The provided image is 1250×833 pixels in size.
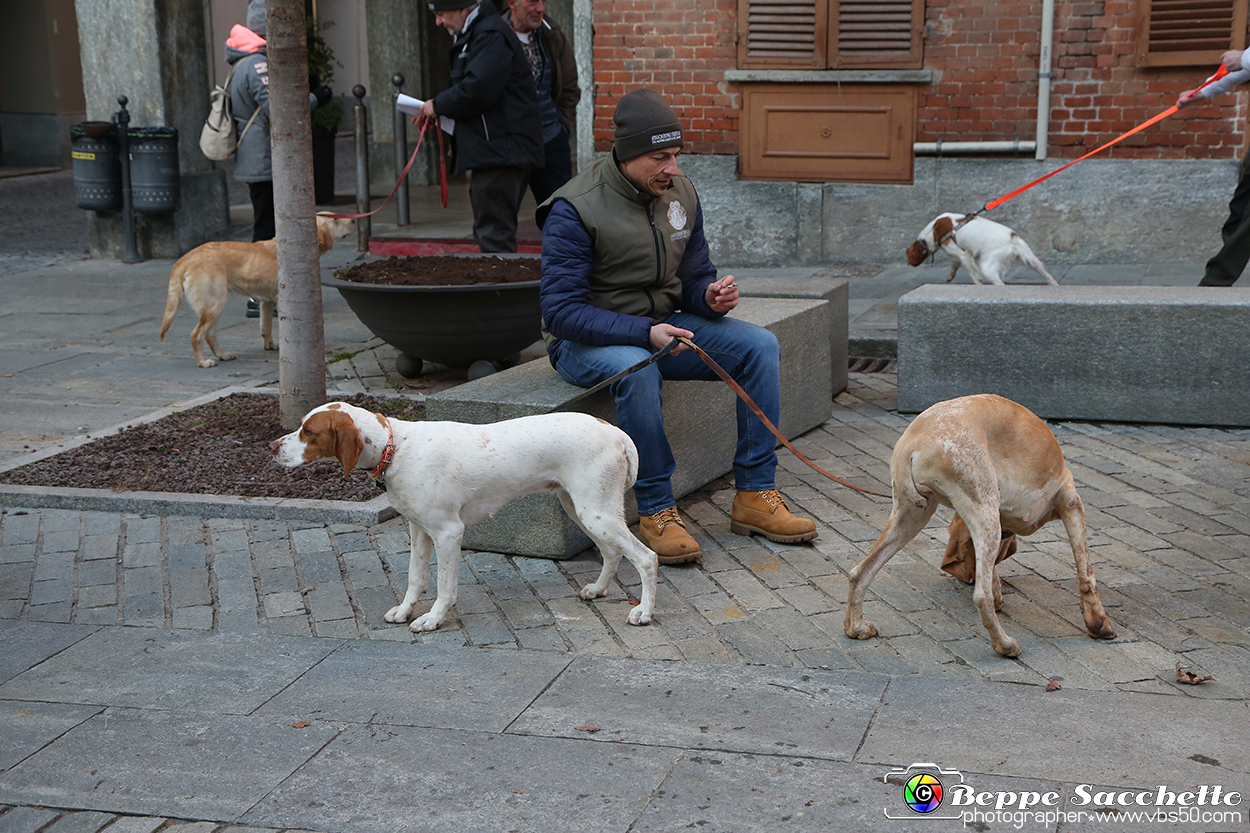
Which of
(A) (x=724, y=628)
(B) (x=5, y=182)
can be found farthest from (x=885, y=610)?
(B) (x=5, y=182)

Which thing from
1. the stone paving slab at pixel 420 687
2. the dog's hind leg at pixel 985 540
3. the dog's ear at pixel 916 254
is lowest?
the stone paving slab at pixel 420 687

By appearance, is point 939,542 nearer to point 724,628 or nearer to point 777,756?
point 724,628

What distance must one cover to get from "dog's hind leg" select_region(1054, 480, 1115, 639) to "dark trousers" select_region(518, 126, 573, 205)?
5.78 meters

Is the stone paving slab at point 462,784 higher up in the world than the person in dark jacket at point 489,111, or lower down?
lower down

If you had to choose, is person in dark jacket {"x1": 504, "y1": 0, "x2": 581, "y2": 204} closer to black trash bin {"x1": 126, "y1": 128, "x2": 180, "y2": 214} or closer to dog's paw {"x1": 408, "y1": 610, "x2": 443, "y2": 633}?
black trash bin {"x1": 126, "y1": 128, "x2": 180, "y2": 214}

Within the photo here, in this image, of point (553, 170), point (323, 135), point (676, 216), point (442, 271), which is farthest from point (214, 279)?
Result: point (323, 135)

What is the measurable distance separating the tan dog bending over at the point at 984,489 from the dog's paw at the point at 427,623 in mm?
1357

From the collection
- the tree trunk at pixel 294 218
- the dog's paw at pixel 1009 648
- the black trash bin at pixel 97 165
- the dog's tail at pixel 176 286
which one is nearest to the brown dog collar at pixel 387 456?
the dog's paw at pixel 1009 648

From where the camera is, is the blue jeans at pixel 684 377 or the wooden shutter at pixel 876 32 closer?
the blue jeans at pixel 684 377

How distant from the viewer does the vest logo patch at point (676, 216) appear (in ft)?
16.9

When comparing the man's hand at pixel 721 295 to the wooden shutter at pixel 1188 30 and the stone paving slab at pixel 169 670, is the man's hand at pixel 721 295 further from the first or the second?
the wooden shutter at pixel 1188 30

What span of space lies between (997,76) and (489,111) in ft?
15.3

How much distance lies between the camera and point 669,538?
4.86m

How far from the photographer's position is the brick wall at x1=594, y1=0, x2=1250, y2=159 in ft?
33.3
